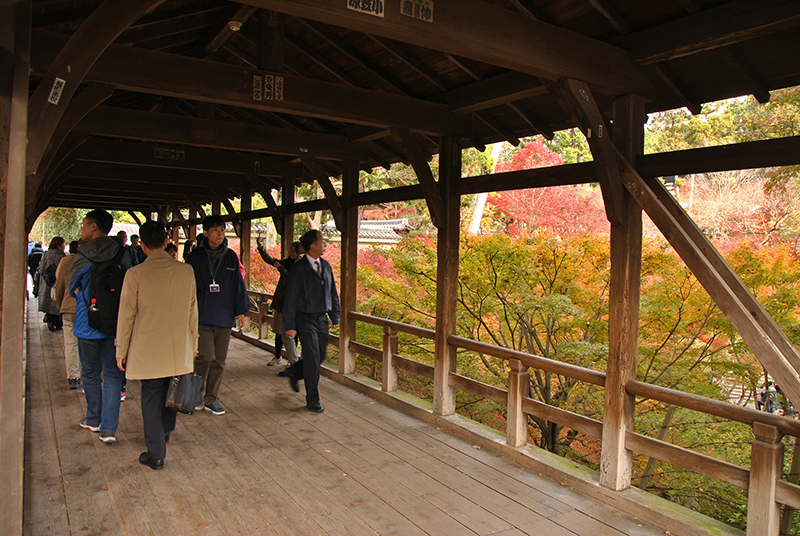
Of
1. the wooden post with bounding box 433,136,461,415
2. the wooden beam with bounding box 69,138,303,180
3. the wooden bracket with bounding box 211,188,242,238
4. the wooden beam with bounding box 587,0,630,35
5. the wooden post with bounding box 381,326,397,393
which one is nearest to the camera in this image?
the wooden beam with bounding box 587,0,630,35

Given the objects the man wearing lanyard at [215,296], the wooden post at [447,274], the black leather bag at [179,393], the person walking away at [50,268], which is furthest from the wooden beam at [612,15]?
the person walking away at [50,268]

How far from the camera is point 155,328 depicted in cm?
337

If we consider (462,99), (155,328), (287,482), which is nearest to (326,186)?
(462,99)

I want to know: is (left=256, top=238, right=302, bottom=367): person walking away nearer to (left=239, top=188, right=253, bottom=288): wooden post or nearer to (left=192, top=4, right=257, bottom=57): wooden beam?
(left=192, top=4, right=257, bottom=57): wooden beam

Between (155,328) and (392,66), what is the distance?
2812 mm

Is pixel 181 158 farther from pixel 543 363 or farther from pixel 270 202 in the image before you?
pixel 543 363

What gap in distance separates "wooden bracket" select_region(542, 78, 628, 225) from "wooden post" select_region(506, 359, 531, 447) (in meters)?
1.28

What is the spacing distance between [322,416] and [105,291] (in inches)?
81.8

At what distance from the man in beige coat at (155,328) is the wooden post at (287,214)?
14.2 ft

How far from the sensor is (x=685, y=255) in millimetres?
2938

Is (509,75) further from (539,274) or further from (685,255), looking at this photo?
(539,274)

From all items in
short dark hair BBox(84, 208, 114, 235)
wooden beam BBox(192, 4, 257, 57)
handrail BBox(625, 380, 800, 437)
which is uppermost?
wooden beam BBox(192, 4, 257, 57)

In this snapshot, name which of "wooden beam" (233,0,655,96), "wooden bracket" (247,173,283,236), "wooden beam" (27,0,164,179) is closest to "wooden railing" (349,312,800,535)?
"wooden beam" (233,0,655,96)

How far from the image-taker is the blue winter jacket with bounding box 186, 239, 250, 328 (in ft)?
14.9
